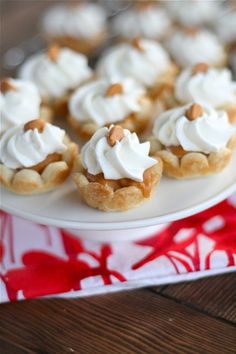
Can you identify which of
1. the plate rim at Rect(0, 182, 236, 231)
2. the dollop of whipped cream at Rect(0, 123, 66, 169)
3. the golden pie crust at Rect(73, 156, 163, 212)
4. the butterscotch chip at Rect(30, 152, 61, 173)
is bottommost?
the plate rim at Rect(0, 182, 236, 231)

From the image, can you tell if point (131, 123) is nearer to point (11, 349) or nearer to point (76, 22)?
point (11, 349)

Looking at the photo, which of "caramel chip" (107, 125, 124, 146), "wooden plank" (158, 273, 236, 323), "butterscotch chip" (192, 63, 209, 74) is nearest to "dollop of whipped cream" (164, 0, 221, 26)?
"butterscotch chip" (192, 63, 209, 74)

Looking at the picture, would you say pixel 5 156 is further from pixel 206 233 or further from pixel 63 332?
pixel 206 233

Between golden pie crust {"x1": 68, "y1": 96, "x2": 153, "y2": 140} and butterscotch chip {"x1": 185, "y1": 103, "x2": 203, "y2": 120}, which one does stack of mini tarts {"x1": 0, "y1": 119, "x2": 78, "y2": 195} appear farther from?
butterscotch chip {"x1": 185, "y1": 103, "x2": 203, "y2": 120}

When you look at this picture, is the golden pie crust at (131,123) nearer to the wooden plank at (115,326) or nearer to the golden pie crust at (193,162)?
the golden pie crust at (193,162)

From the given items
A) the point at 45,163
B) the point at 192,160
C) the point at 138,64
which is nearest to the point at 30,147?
the point at 45,163
